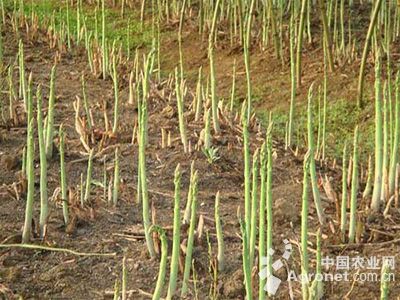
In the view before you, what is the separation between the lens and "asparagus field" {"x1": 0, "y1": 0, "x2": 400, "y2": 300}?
2.23 meters

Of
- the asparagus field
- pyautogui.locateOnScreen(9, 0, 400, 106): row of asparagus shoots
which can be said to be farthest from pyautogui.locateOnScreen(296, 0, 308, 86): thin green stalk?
the asparagus field

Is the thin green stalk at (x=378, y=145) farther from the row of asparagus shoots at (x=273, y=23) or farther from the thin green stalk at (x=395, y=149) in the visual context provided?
the row of asparagus shoots at (x=273, y=23)

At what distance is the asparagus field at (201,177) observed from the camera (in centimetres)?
223

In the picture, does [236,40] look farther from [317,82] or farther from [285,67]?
[317,82]

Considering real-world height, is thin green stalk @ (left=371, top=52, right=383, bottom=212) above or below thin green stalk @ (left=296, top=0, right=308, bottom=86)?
below

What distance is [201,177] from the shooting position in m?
3.17

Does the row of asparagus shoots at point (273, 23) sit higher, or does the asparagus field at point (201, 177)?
the row of asparagus shoots at point (273, 23)

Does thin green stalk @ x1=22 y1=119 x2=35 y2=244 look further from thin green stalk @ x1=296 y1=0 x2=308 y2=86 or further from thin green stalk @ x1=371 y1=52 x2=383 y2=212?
thin green stalk @ x1=296 y1=0 x2=308 y2=86

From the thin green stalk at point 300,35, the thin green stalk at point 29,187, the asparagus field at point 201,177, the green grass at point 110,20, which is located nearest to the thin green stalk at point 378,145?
the asparagus field at point 201,177

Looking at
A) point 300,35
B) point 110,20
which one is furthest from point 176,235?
point 110,20

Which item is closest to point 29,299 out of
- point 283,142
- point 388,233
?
point 388,233

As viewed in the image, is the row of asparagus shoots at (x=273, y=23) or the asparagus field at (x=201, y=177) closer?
the asparagus field at (x=201, y=177)

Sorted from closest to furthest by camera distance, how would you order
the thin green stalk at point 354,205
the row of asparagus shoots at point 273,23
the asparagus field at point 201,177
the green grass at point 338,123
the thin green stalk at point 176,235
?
the thin green stalk at point 176,235, the asparagus field at point 201,177, the thin green stalk at point 354,205, the green grass at point 338,123, the row of asparagus shoots at point 273,23

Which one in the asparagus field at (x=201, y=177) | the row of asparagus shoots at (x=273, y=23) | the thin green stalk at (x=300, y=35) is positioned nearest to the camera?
the asparagus field at (x=201, y=177)
